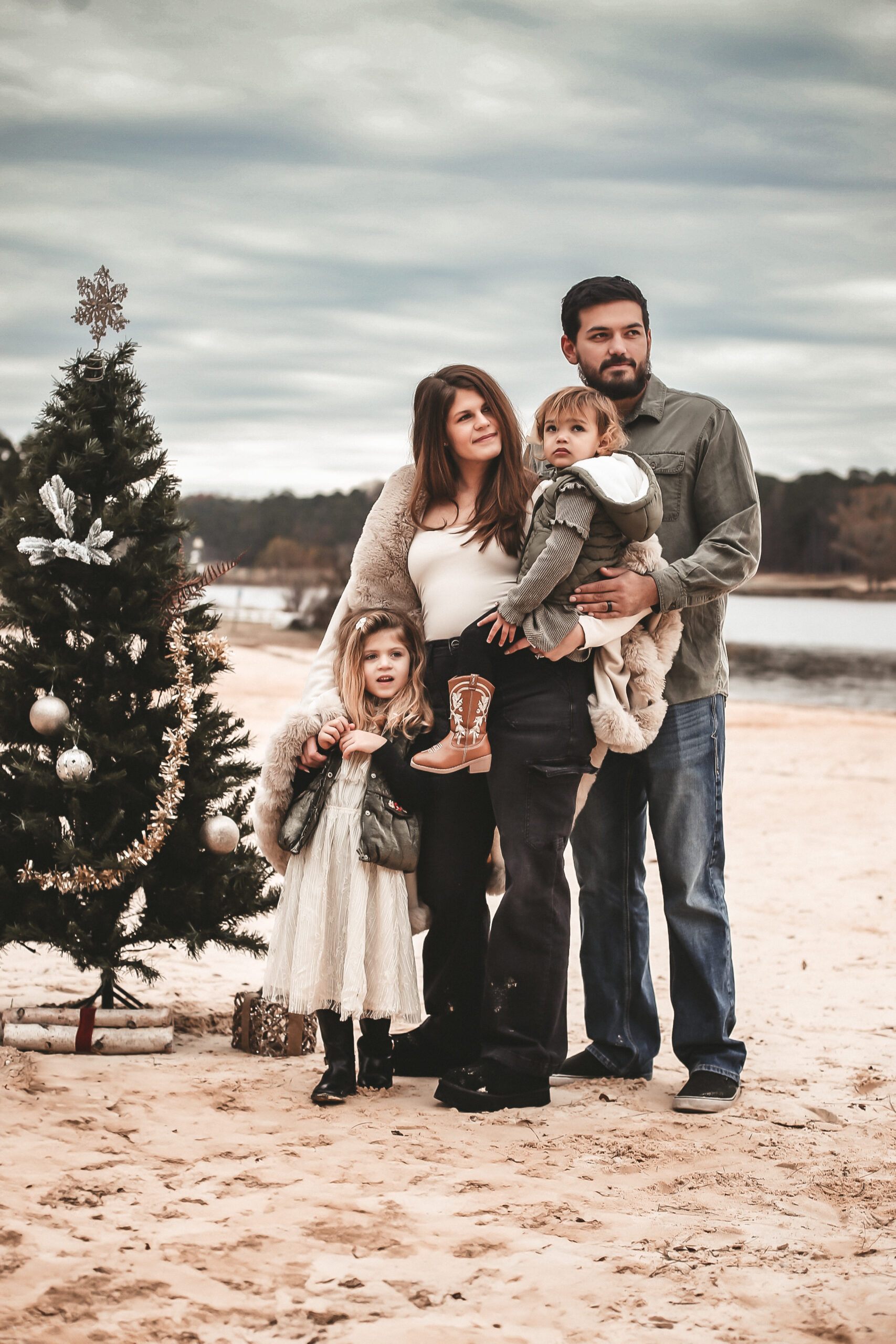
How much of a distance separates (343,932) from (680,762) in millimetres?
1161

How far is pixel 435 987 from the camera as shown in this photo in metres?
Result: 3.73

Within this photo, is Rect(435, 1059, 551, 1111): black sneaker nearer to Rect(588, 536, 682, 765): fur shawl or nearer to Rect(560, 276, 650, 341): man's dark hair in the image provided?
Rect(588, 536, 682, 765): fur shawl

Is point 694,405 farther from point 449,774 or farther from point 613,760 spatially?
point 449,774

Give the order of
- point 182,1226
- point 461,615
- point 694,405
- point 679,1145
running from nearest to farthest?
→ point 182,1226 < point 679,1145 < point 461,615 < point 694,405

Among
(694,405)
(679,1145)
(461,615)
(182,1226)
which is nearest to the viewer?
(182,1226)

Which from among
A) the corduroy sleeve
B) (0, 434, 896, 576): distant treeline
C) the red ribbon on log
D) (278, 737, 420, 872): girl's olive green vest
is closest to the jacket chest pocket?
the corduroy sleeve

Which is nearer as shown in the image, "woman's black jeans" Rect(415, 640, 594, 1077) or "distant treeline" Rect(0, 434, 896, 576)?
"woman's black jeans" Rect(415, 640, 594, 1077)

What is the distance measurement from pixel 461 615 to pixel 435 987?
1.17m

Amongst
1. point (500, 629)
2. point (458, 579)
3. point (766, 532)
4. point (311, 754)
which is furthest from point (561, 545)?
point (766, 532)

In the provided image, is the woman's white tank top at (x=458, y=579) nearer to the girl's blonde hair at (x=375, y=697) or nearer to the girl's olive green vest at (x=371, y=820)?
the girl's blonde hair at (x=375, y=697)

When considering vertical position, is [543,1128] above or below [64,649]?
below

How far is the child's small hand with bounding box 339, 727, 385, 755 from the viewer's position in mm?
3543

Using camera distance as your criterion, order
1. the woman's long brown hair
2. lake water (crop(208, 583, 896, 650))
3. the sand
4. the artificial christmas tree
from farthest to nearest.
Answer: lake water (crop(208, 583, 896, 650))
the artificial christmas tree
the woman's long brown hair
the sand

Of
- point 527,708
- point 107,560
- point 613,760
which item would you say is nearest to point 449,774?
point 527,708
